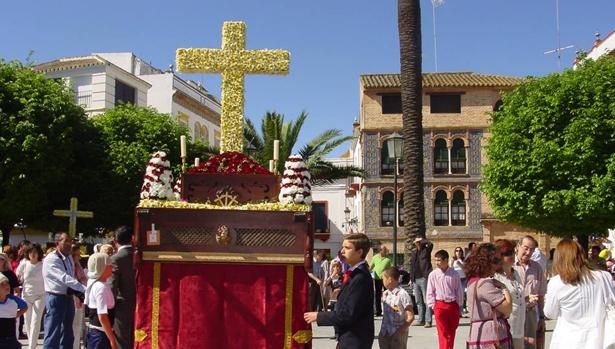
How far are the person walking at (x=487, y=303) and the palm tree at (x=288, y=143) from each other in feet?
63.8

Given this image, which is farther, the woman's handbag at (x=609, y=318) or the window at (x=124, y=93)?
the window at (x=124, y=93)

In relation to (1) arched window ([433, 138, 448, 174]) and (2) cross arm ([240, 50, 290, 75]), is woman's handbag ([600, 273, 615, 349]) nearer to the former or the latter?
(2) cross arm ([240, 50, 290, 75])

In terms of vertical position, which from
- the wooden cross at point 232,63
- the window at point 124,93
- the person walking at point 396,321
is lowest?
the person walking at point 396,321

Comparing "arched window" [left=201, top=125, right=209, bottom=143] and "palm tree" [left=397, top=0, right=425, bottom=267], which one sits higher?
"arched window" [left=201, top=125, right=209, bottom=143]

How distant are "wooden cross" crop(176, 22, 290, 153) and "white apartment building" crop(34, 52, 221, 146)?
26453 millimetres

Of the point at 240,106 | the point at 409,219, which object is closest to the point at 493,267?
the point at 240,106

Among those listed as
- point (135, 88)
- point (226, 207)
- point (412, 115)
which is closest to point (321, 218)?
point (135, 88)

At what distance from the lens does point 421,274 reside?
15461 mm

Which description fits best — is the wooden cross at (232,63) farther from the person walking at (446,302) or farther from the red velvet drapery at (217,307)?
the red velvet drapery at (217,307)

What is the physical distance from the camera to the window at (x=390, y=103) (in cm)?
4269

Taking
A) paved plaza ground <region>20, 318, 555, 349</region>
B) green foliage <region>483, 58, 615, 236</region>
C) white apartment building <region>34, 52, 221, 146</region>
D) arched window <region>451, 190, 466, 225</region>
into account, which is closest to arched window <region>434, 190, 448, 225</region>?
arched window <region>451, 190, 466, 225</region>

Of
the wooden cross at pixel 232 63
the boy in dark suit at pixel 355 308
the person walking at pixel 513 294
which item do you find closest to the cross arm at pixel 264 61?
the wooden cross at pixel 232 63

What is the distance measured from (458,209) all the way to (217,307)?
36917 mm

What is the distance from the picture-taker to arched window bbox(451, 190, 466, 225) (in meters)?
42.4
